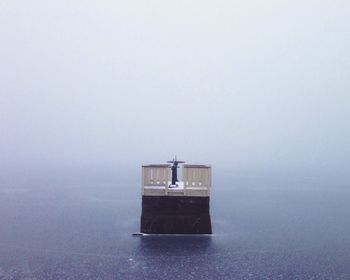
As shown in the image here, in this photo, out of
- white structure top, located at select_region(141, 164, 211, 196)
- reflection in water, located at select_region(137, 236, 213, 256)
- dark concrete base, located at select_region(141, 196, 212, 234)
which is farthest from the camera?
dark concrete base, located at select_region(141, 196, 212, 234)

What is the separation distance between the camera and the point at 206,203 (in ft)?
86.5

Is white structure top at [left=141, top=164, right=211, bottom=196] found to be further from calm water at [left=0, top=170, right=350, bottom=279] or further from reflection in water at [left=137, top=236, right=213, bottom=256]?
calm water at [left=0, top=170, right=350, bottom=279]

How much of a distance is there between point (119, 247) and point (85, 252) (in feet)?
6.81

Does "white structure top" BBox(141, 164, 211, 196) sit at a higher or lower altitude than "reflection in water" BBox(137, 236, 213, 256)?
higher

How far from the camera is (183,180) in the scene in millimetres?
26359

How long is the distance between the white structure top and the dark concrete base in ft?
1.00

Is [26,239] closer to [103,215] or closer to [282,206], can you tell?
[103,215]

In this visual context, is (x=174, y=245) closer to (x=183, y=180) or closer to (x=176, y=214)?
(x=176, y=214)

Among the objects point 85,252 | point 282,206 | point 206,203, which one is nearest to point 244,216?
point 282,206

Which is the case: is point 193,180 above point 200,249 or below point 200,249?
above

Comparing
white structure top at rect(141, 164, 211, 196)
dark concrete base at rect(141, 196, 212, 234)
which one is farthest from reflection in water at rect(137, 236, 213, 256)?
white structure top at rect(141, 164, 211, 196)

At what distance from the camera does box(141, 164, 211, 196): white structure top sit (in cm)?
2620

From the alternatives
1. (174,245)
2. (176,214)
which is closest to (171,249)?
(174,245)

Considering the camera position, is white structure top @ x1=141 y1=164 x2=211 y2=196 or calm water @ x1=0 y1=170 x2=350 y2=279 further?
white structure top @ x1=141 y1=164 x2=211 y2=196
